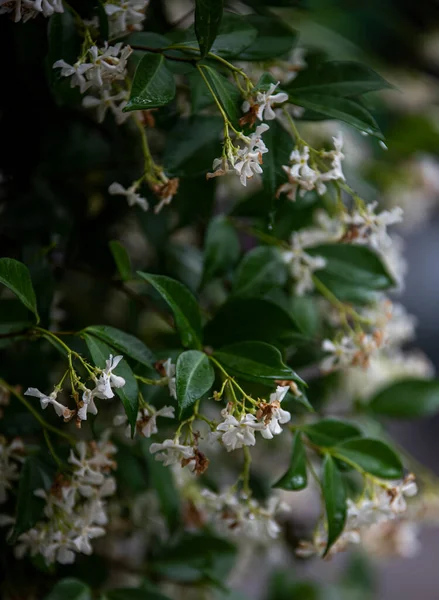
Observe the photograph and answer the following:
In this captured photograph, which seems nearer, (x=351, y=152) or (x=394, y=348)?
(x=394, y=348)

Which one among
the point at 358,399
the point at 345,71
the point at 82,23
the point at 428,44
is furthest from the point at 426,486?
the point at 428,44

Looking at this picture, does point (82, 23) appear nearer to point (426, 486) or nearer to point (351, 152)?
point (351, 152)

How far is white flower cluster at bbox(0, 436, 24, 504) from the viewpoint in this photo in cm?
47

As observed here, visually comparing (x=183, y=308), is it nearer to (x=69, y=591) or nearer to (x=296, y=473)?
(x=296, y=473)

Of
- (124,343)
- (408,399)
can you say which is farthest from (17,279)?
(408,399)

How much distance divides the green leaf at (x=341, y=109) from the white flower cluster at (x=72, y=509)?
27cm

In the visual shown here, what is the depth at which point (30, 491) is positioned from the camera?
46cm

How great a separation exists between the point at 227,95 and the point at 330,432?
0.82 ft

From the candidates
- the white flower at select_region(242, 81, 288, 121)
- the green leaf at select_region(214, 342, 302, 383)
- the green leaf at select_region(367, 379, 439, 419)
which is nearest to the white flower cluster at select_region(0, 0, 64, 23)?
the white flower at select_region(242, 81, 288, 121)

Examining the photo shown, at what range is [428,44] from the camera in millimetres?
1387

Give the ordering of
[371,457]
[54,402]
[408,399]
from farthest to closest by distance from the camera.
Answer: [408,399] < [371,457] < [54,402]

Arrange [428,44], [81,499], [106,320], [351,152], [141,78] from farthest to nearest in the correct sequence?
[428,44], [351,152], [106,320], [81,499], [141,78]

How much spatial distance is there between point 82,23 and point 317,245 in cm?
27

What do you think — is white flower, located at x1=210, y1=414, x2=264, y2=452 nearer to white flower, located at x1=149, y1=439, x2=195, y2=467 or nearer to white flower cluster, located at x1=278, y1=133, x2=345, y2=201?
white flower, located at x1=149, y1=439, x2=195, y2=467
